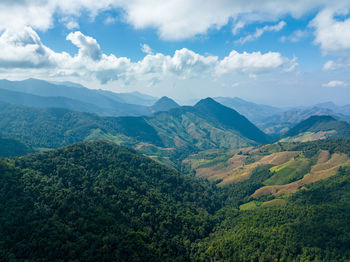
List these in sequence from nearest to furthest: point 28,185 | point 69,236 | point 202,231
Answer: point 69,236
point 28,185
point 202,231

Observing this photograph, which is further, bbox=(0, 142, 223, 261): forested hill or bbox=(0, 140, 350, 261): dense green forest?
bbox=(0, 140, 350, 261): dense green forest

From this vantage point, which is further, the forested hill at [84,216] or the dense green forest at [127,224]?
the dense green forest at [127,224]

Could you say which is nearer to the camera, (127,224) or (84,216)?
(84,216)

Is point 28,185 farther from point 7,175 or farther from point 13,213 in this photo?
point 13,213

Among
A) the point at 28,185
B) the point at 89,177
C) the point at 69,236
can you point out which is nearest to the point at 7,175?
the point at 28,185
